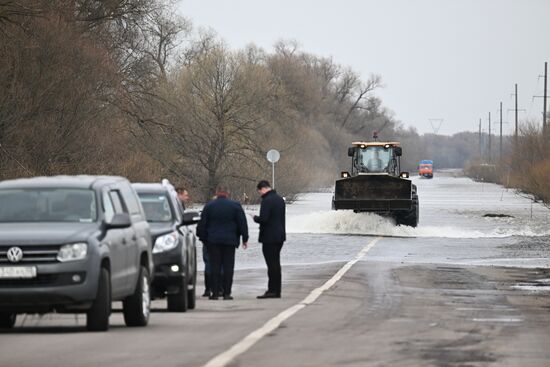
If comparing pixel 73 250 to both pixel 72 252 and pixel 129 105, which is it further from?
pixel 129 105

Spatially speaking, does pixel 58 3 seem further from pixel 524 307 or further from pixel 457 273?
pixel 524 307

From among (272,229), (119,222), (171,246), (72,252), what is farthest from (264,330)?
(272,229)

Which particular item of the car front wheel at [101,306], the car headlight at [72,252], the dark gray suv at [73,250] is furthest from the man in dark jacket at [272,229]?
the car headlight at [72,252]

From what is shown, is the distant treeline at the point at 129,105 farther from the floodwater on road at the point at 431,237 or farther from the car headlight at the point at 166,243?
the car headlight at the point at 166,243

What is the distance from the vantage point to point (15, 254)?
574 inches

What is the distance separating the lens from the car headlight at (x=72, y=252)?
48.1 feet

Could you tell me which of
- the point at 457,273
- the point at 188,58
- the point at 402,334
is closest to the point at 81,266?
the point at 402,334

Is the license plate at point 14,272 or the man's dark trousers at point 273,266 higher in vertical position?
the license plate at point 14,272

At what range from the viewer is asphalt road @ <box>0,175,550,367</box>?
41.8 ft

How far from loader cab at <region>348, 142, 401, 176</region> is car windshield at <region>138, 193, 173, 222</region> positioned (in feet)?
93.0

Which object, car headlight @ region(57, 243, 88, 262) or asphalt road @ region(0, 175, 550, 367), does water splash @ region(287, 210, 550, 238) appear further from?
car headlight @ region(57, 243, 88, 262)

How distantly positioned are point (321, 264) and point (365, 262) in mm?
1057

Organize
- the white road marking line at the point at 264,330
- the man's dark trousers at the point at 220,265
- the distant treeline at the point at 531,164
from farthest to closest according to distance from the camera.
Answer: the distant treeline at the point at 531,164 < the man's dark trousers at the point at 220,265 < the white road marking line at the point at 264,330

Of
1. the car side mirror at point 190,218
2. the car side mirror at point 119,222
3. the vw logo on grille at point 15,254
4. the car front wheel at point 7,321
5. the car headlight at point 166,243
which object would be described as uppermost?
the car side mirror at point 119,222
